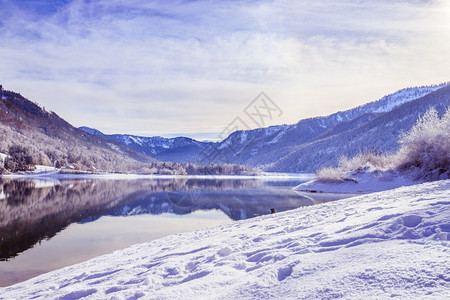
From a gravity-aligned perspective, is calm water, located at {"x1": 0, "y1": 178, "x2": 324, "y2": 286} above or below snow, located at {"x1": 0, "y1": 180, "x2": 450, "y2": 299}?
below

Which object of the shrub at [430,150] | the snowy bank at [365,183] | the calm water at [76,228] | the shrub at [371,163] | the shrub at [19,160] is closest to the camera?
the calm water at [76,228]

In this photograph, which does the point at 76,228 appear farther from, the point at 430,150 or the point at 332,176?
the point at 332,176

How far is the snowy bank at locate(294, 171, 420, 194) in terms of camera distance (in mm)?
37438

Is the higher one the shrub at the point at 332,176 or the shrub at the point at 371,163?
the shrub at the point at 371,163

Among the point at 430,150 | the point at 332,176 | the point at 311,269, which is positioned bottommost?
the point at 332,176

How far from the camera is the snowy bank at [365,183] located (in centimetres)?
3744

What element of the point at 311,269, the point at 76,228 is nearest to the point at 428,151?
the point at 76,228

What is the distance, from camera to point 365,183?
139 feet

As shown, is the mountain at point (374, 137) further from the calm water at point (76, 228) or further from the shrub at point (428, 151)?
the calm water at point (76, 228)

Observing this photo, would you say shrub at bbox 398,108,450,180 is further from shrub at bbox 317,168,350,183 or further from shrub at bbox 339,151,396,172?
shrub at bbox 317,168,350,183

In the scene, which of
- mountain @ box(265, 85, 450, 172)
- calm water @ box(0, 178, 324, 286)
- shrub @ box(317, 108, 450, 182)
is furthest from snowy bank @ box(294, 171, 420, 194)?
mountain @ box(265, 85, 450, 172)

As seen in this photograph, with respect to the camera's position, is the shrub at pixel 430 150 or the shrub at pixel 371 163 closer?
the shrub at pixel 430 150

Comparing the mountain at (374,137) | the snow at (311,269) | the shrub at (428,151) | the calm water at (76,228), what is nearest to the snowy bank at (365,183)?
the shrub at (428,151)

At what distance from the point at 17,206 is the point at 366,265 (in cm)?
3598
